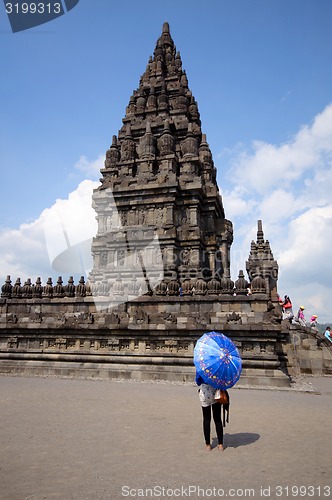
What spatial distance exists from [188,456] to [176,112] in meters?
28.0

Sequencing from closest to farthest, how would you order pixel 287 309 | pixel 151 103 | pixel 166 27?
pixel 287 309, pixel 151 103, pixel 166 27

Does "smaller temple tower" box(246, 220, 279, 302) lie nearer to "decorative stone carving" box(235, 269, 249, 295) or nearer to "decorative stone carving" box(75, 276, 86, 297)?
"decorative stone carving" box(235, 269, 249, 295)

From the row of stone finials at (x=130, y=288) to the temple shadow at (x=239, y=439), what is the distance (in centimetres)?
918

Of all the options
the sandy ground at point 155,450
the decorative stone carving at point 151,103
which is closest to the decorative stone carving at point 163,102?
the decorative stone carving at point 151,103

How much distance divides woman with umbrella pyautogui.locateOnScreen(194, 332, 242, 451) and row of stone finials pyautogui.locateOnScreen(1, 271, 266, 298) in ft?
32.9

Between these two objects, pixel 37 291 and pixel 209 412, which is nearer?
pixel 209 412

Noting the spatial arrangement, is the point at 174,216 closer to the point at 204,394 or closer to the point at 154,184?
the point at 154,184

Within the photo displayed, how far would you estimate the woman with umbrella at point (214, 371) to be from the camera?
5148mm

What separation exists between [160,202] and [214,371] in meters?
20.1

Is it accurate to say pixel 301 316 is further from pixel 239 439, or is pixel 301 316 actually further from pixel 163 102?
pixel 163 102

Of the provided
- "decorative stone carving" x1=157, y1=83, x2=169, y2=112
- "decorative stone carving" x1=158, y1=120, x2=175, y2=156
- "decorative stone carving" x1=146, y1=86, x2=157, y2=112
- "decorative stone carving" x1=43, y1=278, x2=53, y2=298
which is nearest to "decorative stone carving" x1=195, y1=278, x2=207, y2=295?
"decorative stone carving" x1=43, y1=278, x2=53, y2=298

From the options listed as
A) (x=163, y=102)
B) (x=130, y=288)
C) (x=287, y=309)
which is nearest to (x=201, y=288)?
(x=130, y=288)

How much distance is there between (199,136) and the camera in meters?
29.1

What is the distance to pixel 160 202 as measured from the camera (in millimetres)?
24516
